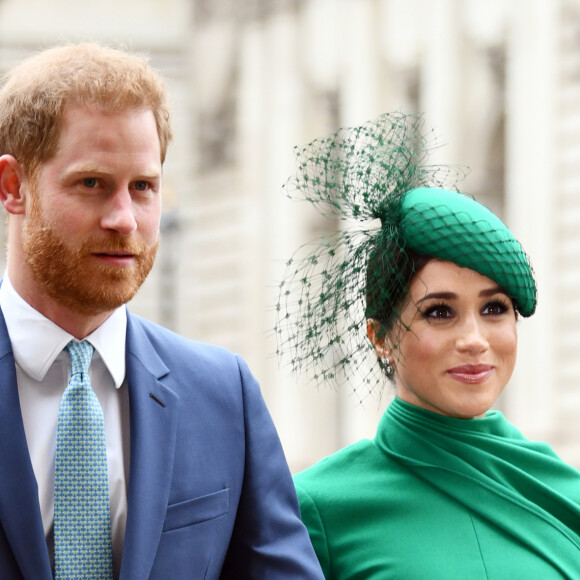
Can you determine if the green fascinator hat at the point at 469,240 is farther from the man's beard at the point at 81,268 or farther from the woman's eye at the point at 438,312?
the man's beard at the point at 81,268

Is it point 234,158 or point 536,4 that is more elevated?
point 536,4

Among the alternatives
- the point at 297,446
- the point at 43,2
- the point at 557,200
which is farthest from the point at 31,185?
the point at 43,2

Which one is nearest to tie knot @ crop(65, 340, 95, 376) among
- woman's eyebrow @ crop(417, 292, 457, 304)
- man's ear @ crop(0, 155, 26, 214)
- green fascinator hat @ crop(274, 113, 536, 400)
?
man's ear @ crop(0, 155, 26, 214)

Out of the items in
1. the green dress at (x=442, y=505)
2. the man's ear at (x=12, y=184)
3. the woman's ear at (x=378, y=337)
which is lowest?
the green dress at (x=442, y=505)

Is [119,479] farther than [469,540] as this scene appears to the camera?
No

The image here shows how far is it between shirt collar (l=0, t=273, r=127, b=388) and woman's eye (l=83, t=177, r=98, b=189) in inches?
11.5

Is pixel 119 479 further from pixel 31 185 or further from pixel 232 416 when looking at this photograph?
pixel 31 185

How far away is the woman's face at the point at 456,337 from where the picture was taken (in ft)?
12.6

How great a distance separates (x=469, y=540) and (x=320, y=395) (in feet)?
41.6

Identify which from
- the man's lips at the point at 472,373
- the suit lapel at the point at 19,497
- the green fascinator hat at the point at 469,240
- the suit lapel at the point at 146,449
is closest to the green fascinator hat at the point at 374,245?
the green fascinator hat at the point at 469,240

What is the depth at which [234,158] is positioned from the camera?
56.7 feet

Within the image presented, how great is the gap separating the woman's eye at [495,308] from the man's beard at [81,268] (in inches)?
37.3

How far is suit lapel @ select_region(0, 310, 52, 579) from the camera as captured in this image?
3.16 metres

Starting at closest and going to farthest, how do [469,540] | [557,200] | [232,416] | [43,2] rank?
1. [232,416]
2. [469,540]
3. [557,200]
4. [43,2]
